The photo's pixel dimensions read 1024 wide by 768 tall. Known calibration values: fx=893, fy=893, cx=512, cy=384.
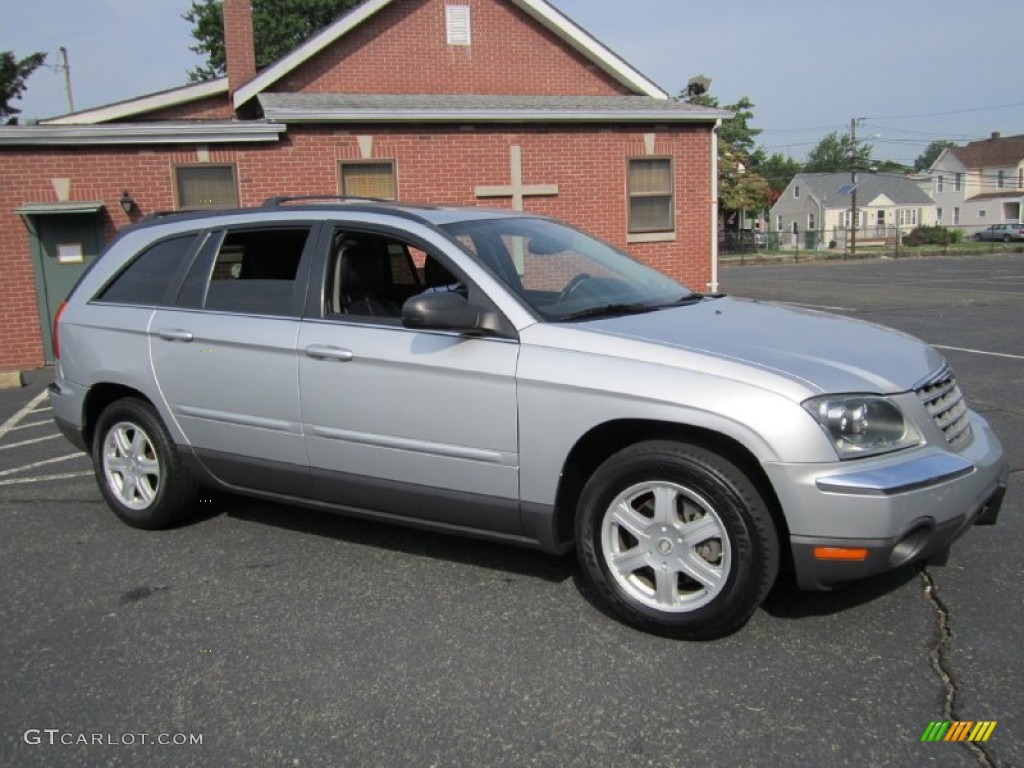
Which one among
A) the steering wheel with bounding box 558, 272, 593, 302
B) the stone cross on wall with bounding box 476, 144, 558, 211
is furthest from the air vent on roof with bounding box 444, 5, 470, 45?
the steering wheel with bounding box 558, 272, 593, 302

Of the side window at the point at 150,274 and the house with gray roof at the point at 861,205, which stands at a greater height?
the house with gray roof at the point at 861,205

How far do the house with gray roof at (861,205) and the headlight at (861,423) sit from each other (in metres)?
68.6

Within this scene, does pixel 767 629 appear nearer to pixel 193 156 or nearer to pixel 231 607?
pixel 231 607

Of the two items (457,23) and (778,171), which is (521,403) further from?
(778,171)

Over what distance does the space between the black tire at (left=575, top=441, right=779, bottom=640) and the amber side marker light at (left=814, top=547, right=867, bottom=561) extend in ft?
0.51

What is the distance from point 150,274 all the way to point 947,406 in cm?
→ 401

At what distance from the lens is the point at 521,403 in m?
3.59

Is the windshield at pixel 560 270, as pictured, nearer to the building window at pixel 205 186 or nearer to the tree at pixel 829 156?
the building window at pixel 205 186

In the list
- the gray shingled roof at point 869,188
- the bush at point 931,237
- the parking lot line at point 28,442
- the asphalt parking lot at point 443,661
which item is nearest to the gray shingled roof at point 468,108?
the parking lot line at point 28,442

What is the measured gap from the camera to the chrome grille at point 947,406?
3.39m

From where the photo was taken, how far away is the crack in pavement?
8.60 ft

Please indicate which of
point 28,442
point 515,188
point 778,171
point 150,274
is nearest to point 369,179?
point 515,188

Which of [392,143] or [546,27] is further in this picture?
[546,27]

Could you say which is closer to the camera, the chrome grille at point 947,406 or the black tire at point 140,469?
the chrome grille at point 947,406
